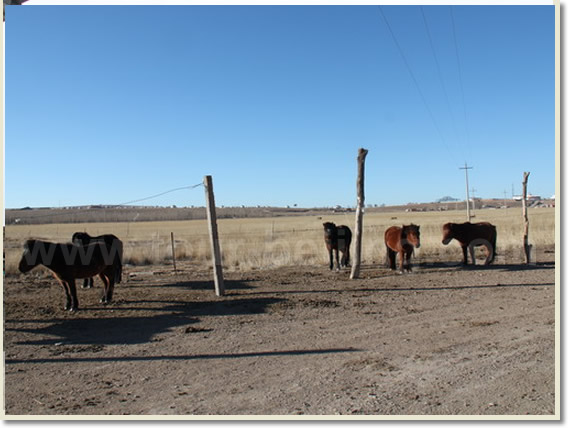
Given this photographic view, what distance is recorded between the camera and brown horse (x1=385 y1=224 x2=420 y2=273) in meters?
12.4

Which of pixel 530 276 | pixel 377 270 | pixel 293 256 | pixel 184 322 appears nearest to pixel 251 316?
pixel 184 322

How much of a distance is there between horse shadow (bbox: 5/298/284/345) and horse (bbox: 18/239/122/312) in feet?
2.94

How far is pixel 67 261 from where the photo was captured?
334 inches

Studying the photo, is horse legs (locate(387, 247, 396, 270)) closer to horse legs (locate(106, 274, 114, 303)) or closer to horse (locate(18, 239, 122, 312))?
horse legs (locate(106, 274, 114, 303))

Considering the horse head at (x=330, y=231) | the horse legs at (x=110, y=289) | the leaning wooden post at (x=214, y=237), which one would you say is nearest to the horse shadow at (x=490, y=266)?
the horse head at (x=330, y=231)

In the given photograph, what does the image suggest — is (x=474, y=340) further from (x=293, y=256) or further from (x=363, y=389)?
(x=293, y=256)

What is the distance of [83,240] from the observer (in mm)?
10961

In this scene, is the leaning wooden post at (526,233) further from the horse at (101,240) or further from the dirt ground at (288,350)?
the horse at (101,240)

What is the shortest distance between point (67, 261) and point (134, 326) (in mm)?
2091

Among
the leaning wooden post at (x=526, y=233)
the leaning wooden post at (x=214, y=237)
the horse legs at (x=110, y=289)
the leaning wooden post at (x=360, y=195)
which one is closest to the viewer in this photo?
the horse legs at (x=110, y=289)

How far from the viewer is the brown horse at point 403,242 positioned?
1244 centimetres

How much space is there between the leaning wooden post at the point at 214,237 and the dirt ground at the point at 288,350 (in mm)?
290

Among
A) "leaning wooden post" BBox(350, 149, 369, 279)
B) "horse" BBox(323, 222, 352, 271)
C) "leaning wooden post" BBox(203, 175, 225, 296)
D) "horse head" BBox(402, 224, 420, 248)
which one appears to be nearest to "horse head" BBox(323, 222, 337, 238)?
"horse" BBox(323, 222, 352, 271)

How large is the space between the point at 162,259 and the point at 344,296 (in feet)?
35.4
